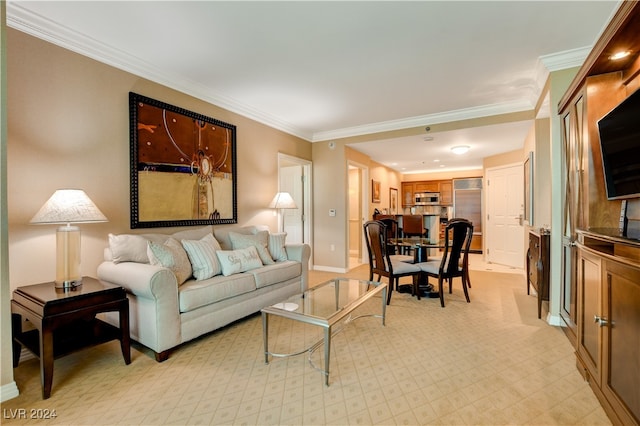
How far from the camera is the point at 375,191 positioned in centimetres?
688

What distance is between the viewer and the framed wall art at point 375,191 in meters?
6.69

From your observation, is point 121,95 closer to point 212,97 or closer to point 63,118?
point 63,118

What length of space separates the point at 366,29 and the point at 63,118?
252 centimetres

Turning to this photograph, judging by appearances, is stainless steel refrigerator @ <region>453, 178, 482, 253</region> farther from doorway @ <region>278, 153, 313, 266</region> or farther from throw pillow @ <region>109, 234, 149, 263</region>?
throw pillow @ <region>109, 234, 149, 263</region>

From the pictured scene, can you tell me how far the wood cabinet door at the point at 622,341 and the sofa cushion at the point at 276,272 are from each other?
253 cm

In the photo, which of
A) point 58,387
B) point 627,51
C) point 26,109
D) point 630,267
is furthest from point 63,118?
point 627,51

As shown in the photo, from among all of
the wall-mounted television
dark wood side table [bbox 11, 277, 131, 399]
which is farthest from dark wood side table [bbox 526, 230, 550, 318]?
dark wood side table [bbox 11, 277, 131, 399]

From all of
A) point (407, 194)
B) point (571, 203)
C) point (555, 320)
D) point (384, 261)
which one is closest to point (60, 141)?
point (384, 261)

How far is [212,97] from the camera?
11.9 ft

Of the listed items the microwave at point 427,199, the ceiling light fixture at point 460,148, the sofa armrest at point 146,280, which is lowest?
the sofa armrest at point 146,280

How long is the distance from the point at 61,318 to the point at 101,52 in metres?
2.19

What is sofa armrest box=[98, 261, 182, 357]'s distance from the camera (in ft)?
7.07

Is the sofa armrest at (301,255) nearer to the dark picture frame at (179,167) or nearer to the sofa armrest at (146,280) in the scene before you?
the dark picture frame at (179,167)

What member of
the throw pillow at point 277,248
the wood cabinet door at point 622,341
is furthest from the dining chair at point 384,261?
the wood cabinet door at point 622,341
